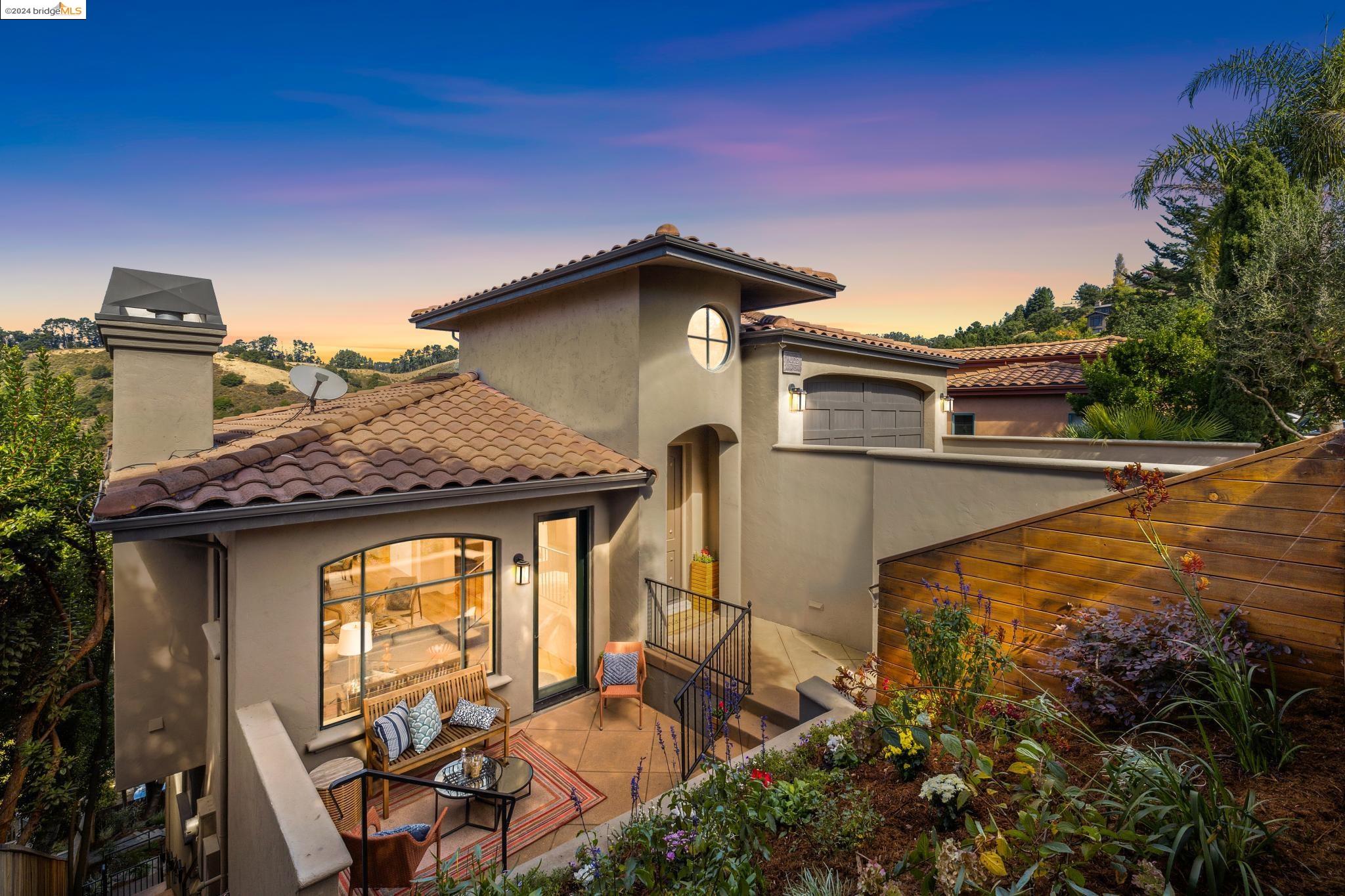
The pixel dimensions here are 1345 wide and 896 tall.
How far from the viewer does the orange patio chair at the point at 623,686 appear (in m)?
7.49

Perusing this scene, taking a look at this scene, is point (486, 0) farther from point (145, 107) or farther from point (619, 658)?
point (619, 658)

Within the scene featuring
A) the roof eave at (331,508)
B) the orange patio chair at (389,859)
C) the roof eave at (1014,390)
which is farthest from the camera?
the roof eave at (1014,390)

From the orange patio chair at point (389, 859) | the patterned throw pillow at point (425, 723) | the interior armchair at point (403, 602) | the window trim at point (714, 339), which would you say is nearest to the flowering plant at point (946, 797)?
the orange patio chair at point (389, 859)

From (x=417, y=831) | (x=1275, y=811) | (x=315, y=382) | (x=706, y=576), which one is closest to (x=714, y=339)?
(x=706, y=576)

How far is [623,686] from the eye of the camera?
759 cm

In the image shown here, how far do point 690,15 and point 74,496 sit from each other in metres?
14.4

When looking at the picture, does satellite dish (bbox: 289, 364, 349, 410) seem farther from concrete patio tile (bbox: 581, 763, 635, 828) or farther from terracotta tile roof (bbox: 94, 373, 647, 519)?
concrete patio tile (bbox: 581, 763, 635, 828)

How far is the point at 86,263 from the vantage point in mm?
21312

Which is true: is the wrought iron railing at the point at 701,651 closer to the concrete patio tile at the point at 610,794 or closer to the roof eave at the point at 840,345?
the concrete patio tile at the point at 610,794

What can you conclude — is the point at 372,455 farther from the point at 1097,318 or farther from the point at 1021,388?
the point at 1097,318

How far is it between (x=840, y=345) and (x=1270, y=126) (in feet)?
41.1

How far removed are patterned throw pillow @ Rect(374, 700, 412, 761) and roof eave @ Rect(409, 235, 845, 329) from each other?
20.5ft

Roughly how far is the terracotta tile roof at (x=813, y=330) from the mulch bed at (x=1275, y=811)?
7468 mm

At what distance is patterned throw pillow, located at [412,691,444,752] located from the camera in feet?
19.5
